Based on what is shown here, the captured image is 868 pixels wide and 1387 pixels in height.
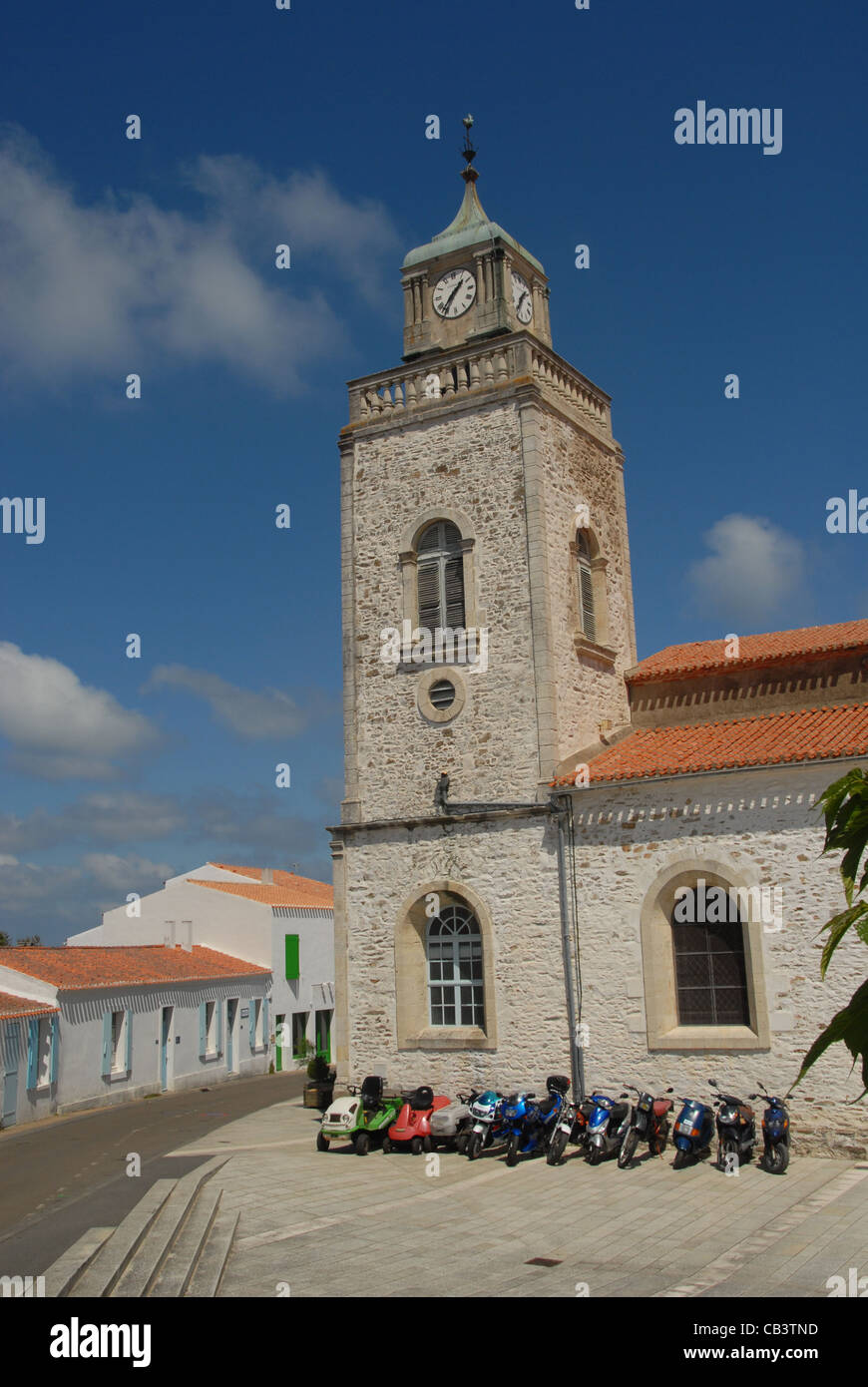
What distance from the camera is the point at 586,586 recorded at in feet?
63.5

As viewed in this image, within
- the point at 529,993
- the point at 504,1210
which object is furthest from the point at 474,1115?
the point at 504,1210

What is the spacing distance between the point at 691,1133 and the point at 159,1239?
21.8 ft

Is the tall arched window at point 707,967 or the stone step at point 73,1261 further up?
the tall arched window at point 707,967

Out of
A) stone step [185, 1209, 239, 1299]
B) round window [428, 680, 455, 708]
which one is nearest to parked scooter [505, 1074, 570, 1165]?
stone step [185, 1209, 239, 1299]

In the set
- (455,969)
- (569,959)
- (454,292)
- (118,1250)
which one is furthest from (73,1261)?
(454,292)

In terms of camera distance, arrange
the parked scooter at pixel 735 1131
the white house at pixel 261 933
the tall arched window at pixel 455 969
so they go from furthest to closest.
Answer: the white house at pixel 261 933 < the tall arched window at pixel 455 969 < the parked scooter at pixel 735 1131

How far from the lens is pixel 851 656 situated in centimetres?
1669

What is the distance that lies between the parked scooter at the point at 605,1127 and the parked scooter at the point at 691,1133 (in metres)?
0.70

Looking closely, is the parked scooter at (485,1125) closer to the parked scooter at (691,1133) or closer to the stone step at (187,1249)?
the parked scooter at (691,1133)

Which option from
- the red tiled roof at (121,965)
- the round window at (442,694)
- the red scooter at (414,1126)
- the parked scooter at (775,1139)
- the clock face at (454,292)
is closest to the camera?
the parked scooter at (775,1139)

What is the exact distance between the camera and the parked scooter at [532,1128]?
14.1 meters

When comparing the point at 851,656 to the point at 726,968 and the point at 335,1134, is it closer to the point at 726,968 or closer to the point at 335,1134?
the point at 726,968

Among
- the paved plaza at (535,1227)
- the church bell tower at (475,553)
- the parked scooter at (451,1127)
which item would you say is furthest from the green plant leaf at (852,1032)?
the church bell tower at (475,553)

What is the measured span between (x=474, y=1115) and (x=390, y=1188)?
212 centimetres
